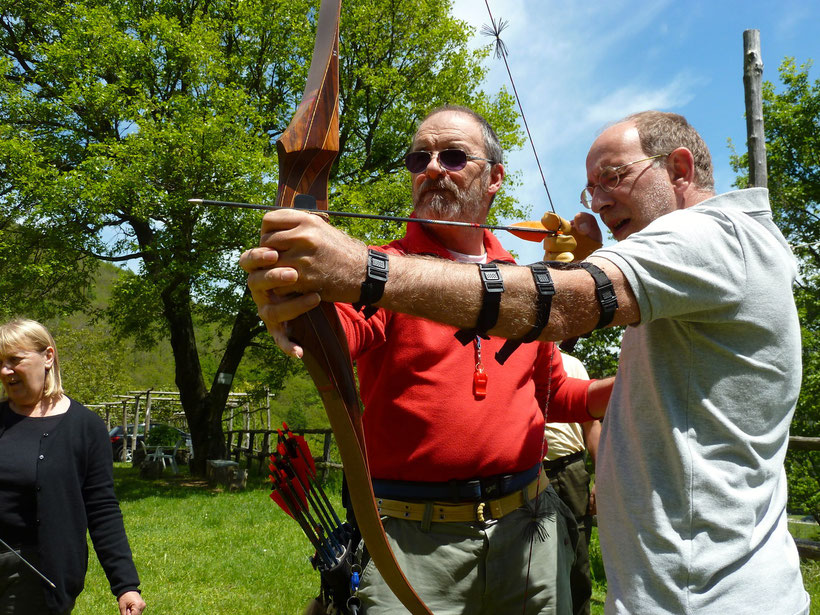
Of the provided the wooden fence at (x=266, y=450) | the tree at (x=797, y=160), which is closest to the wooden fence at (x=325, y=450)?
the wooden fence at (x=266, y=450)

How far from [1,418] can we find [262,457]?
1489 centimetres

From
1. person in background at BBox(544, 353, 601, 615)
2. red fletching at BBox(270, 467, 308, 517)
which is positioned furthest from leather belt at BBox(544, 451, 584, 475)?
red fletching at BBox(270, 467, 308, 517)

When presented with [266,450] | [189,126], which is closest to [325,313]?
[189,126]

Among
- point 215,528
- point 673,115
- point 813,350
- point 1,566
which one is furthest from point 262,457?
point 673,115

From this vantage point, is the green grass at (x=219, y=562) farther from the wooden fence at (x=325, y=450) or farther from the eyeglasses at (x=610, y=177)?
the eyeglasses at (x=610, y=177)

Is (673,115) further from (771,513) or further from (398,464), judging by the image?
(398,464)

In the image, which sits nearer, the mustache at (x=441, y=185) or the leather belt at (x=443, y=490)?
the leather belt at (x=443, y=490)

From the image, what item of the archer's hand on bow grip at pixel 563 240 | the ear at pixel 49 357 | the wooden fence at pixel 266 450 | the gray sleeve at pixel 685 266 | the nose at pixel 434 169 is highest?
the nose at pixel 434 169

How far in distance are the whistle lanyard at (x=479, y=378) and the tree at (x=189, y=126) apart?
10.3 metres

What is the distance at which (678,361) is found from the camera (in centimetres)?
127

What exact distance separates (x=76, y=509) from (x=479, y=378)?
1642 millimetres

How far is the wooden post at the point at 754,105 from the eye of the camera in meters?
4.68

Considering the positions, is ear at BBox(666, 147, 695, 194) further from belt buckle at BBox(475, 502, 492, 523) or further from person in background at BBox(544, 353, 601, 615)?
person in background at BBox(544, 353, 601, 615)

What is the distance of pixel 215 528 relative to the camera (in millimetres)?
9062
